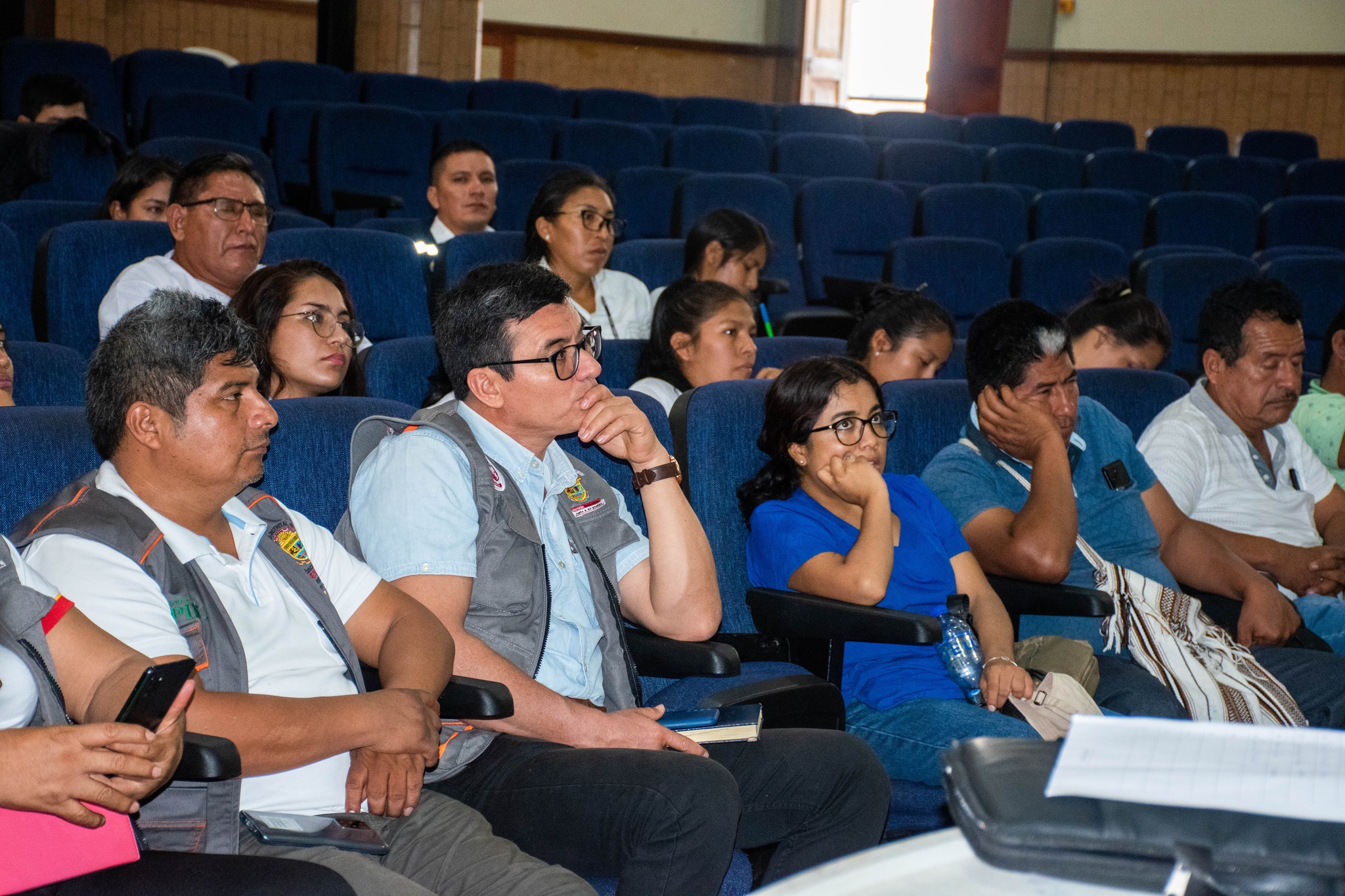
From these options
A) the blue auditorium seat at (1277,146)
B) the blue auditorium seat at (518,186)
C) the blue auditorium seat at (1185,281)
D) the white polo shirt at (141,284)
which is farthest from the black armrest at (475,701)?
the blue auditorium seat at (1277,146)

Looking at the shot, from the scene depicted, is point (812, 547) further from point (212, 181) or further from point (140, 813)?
point (212, 181)

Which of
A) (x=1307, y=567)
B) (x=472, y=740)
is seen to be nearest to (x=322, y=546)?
(x=472, y=740)

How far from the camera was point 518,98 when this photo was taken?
6.73 m

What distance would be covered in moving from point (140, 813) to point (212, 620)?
0.22 m

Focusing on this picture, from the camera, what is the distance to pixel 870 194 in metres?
5.03

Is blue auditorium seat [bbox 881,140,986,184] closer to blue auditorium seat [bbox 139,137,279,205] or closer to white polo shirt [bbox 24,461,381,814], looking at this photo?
blue auditorium seat [bbox 139,137,279,205]

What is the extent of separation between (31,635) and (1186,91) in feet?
32.9

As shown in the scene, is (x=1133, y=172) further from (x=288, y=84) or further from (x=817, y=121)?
(x=288, y=84)

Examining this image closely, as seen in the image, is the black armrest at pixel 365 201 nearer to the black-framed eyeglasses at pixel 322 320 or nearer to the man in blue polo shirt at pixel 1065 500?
the black-framed eyeglasses at pixel 322 320

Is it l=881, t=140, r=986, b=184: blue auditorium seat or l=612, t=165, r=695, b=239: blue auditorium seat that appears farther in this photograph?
l=881, t=140, r=986, b=184: blue auditorium seat

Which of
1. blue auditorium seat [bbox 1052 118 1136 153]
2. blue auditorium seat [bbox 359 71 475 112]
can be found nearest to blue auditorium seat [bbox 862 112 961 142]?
blue auditorium seat [bbox 1052 118 1136 153]

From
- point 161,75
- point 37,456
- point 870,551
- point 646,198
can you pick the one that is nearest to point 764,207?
point 646,198

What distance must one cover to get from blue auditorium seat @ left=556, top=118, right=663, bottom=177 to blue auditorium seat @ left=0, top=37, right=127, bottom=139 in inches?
77.8

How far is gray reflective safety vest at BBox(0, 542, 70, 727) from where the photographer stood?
3.92 feet
